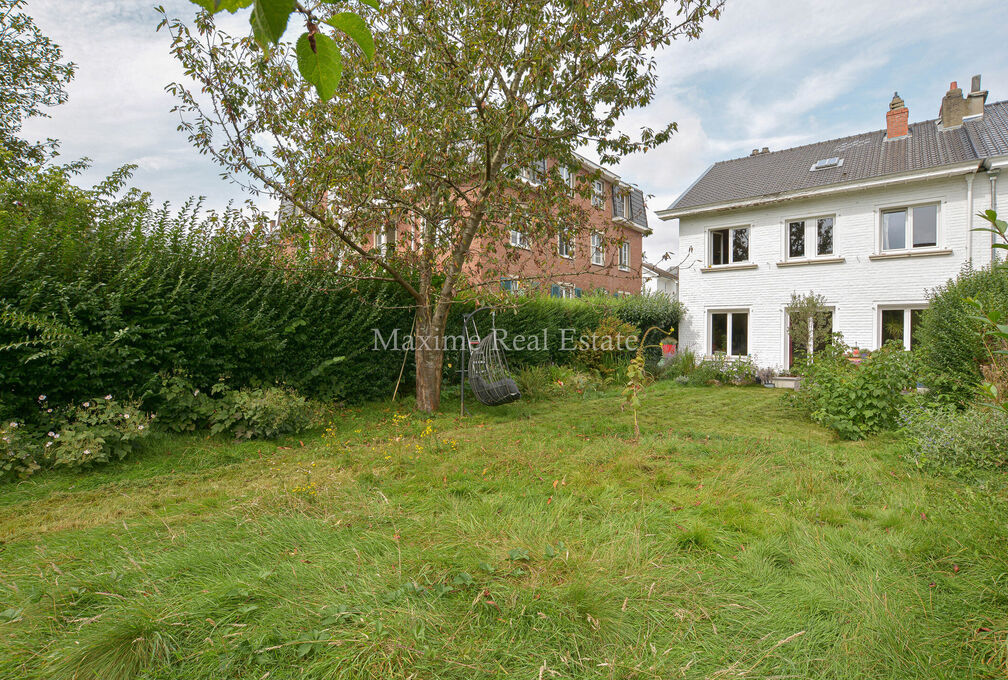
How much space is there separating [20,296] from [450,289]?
15.6 ft

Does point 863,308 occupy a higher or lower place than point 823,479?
higher

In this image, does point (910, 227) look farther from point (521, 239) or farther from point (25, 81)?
point (25, 81)

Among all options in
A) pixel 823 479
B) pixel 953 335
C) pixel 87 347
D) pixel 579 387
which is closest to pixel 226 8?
pixel 823 479

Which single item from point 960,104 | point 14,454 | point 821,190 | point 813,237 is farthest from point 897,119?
point 14,454

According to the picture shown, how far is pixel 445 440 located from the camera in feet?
18.6

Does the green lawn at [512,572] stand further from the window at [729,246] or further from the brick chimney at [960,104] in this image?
the brick chimney at [960,104]

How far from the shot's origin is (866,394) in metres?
5.87

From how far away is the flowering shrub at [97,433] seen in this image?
4605 millimetres

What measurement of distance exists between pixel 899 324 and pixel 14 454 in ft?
51.0

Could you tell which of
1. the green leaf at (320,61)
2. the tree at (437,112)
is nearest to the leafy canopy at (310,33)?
the green leaf at (320,61)

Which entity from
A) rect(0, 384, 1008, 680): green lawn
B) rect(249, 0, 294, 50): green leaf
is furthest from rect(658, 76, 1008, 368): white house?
rect(249, 0, 294, 50): green leaf

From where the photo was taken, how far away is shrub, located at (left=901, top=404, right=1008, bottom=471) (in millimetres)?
4043

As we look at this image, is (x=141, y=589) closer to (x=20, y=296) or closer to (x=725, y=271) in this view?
(x=20, y=296)

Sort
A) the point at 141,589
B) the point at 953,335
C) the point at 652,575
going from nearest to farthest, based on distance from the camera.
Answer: the point at 141,589, the point at 652,575, the point at 953,335
